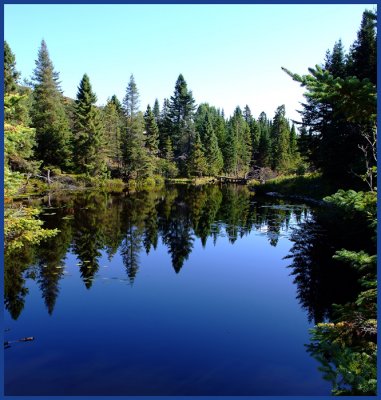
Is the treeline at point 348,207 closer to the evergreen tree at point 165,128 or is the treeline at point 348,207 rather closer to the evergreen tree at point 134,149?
the evergreen tree at point 134,149

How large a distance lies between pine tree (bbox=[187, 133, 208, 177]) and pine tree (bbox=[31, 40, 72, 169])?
24.4 metres

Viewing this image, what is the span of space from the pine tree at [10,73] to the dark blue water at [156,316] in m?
16.6

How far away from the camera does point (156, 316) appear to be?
525 inches

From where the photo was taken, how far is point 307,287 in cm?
1599

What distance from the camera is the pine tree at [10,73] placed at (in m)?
35.5

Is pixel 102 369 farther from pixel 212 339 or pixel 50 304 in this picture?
pixel 50 304

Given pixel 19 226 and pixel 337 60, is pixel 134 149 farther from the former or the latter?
pixel 19 226

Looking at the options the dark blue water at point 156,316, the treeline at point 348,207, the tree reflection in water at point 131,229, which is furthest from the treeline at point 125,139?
the treeline at point 348,207

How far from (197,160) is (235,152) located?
33.1 feet

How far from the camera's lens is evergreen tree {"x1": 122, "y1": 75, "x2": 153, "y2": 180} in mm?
57656

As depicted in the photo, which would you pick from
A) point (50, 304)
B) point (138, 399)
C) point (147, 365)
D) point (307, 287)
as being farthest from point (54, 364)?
point (307, 287)

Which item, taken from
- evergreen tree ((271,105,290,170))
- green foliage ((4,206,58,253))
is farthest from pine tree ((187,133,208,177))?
green foliage ((4,206,58,253))

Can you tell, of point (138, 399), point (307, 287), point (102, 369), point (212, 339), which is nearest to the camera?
point (138, 399)

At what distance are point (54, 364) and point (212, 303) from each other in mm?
6281
